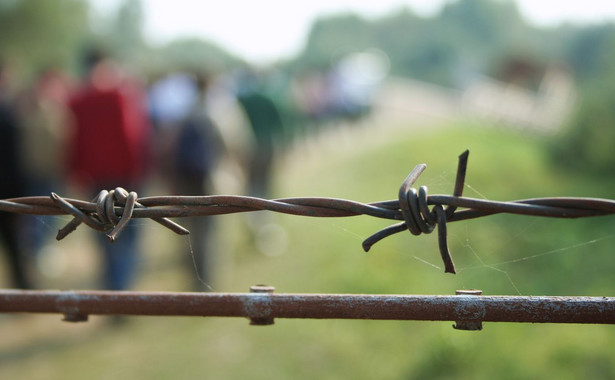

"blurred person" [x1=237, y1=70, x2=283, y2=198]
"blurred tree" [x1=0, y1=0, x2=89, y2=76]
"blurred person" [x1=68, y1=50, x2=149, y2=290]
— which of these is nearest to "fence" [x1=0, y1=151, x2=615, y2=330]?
"blurred person" [x1=68, y1=50, x2=149, y2=290]

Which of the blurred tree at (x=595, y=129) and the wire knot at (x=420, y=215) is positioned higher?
the wire knot at (x=420, y=215)

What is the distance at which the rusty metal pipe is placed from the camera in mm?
1362

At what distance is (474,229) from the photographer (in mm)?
8016

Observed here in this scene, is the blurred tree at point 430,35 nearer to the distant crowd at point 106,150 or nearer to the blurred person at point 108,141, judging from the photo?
the distant crowd at point 106,150

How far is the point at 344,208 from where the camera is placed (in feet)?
4.54

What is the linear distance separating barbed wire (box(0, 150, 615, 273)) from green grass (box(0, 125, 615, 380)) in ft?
1.27

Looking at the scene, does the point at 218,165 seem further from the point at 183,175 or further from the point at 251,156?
the point at 251,156

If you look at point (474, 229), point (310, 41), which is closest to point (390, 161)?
point (474, 229)

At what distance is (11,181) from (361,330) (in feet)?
9.51

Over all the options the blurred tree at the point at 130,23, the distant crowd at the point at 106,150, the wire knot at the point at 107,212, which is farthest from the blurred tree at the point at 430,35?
the wire knot at the point at 107,212

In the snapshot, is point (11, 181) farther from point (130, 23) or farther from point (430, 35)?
point (130, 23)

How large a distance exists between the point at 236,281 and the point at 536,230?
344 centimetres

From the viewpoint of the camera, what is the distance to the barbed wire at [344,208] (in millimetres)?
1281

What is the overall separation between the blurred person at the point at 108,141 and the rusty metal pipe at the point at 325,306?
12.0ft
